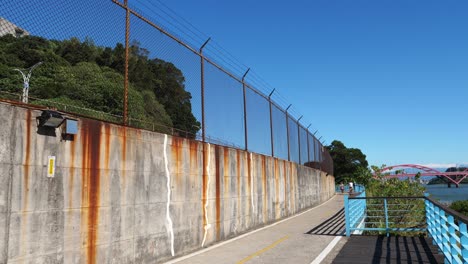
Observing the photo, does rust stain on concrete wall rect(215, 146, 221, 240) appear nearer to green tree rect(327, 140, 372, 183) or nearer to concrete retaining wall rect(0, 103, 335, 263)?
concrete retaining wall rect(0, 103, 335, 263)

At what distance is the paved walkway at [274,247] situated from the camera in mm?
8969

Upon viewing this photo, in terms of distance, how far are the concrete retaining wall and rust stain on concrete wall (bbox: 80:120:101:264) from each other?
0.02 m

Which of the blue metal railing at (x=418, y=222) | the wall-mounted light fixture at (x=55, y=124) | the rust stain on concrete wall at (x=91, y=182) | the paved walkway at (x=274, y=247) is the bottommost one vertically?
the paved walkway at (x=274, y=247)

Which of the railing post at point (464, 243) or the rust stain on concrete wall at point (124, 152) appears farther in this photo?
the rust stain on concrete wall at point (124, 152)

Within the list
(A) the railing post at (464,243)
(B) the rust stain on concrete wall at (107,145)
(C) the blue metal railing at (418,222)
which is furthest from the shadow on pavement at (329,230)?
(B) the rust stain on concrete wall at (107,145)

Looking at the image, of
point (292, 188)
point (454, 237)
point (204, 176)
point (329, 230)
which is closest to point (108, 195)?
point (204, 176)

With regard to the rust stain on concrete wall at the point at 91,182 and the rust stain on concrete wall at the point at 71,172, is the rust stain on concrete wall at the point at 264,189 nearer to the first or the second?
the rust stain on concrete wall at the point at 91,182

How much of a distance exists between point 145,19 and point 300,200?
15.5m

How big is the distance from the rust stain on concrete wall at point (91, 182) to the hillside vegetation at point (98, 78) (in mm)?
1264

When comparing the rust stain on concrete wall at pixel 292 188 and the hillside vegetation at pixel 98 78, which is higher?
the hillside vegetation at pixel 98 78

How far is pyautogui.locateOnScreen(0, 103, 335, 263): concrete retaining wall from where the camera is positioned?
5617mm

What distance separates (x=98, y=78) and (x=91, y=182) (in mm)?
3601

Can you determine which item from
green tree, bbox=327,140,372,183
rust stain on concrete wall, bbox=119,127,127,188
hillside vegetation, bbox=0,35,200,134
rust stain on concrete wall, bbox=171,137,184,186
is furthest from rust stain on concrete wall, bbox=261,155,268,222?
green tree, bbox=327,140,372,183

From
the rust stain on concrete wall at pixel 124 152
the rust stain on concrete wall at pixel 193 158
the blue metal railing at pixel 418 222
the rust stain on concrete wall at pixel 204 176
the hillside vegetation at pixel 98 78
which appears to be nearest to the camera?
the blue metal railing at pixel 418 222
